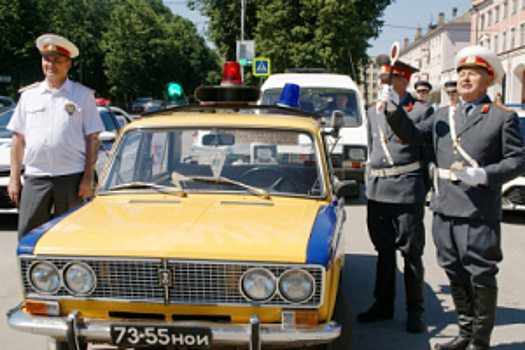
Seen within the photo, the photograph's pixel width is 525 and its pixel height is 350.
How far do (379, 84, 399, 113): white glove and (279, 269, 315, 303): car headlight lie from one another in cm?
165

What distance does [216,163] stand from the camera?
13.6 ft

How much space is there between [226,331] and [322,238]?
72cm

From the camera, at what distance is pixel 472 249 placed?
12.4 feet

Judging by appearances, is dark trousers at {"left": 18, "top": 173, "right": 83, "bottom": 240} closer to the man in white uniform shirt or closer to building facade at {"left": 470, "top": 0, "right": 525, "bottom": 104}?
the man in white uniform shirt

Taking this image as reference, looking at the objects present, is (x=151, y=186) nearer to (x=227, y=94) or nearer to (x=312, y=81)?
(x=227, y=94)

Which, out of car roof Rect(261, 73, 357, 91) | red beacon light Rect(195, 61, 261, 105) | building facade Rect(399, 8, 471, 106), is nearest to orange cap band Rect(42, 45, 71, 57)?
red beacon light Rect(195, 61, 261, 105)

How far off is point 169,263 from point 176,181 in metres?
1.21

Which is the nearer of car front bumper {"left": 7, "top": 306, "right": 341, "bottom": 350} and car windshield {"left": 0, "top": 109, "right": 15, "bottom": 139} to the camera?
car front bumper {"left": 7, "top": 306, "right": 341, "bottom": 350}

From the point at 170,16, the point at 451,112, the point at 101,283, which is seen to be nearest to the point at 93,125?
the point at 101,283

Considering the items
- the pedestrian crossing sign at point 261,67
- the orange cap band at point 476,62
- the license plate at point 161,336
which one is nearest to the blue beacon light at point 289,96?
the orange cap band at point 476,62

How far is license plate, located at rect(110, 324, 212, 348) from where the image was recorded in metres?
2.89

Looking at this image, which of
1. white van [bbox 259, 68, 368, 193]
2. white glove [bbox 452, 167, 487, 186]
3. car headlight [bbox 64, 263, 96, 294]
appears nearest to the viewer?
car headlight [bbox 64, 263, 96, 294]

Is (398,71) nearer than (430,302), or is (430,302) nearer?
(398,71)

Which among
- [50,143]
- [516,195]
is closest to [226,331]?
[50,143]
